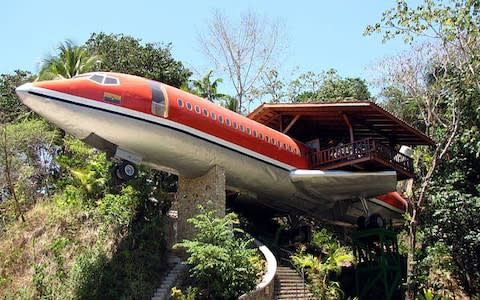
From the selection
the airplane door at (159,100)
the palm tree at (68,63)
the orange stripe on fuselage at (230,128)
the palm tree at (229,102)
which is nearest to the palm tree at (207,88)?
the palm tree at (229,102)

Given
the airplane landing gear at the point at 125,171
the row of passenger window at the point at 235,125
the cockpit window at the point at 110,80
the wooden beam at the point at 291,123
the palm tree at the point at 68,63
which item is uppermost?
the palm tree at the point at 68,63

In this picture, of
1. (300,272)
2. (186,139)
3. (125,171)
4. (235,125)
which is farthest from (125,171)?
(300,272)

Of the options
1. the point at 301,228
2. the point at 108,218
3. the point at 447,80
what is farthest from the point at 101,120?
the point at 447,80

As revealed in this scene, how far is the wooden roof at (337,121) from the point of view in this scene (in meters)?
22.3

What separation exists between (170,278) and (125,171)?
4115 mm

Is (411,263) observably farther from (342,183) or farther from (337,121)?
(337,121)

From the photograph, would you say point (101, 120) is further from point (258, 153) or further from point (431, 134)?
point (431, 134)

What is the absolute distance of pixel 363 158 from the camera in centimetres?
2189

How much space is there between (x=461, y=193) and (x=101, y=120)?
17951 mm

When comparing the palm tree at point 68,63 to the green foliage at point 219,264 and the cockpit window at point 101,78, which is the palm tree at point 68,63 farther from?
the green foliage at point 219,264

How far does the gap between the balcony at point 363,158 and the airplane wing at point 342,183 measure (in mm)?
500

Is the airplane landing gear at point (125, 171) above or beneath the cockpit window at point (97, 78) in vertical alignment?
beneath

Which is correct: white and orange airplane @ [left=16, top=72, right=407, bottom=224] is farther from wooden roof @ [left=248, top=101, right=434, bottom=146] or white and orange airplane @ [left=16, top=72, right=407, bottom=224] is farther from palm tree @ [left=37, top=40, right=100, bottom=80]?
palm tree @ [left=37, top=40, right=100, bottom=80]

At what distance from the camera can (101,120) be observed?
16.1 m
